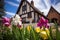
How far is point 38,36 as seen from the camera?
22.9 inches

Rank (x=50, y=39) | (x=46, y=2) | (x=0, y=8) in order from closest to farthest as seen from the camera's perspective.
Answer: (x=50, y=39), (x=46, y=2), (x=0, y=8)

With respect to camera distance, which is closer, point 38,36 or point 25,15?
point 38,36

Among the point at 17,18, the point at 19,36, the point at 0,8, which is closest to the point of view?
the point at 19,36

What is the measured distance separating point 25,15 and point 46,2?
562 cm

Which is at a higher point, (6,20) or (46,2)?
(46,2)

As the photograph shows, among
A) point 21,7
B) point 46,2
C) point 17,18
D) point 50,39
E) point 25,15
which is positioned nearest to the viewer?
point 50,39

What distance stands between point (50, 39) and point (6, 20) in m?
0.54

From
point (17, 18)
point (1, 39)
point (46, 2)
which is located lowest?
point (1, 39)

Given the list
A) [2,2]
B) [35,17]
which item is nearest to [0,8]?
[2,2]

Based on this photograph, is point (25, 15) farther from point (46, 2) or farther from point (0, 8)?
point (46, 2)

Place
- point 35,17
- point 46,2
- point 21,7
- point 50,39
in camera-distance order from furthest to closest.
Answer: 1. point 21,7
2. point 35,17
3. point 46,2
4. point 50,39

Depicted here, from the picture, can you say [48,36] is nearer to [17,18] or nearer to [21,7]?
[17,18]

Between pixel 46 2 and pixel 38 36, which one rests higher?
pixel 46 2

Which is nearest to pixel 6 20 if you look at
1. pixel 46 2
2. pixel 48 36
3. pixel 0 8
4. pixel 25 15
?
pixel 48 36
